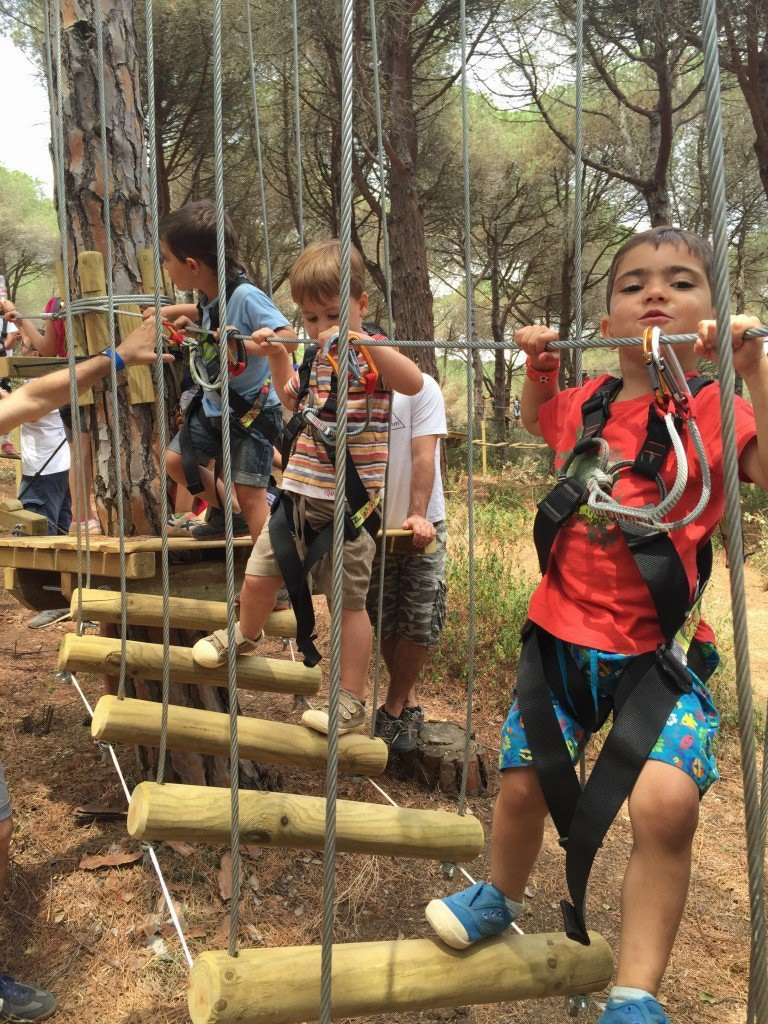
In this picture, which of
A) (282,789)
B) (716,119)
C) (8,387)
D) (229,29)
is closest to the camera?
(716,119)

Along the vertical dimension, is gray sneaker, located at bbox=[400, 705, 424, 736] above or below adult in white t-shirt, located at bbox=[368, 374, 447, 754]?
below

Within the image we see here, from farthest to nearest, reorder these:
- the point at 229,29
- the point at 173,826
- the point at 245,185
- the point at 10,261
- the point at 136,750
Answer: the point at 10,261
the point at 245,185
the point at 229,29
the point at 136,750
the point at 173,826

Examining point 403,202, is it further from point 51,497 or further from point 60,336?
point 60,336

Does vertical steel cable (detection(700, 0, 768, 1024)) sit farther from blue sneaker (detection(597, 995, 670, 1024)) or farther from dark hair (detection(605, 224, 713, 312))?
dark hair (detection(605, 224, 713, 312))

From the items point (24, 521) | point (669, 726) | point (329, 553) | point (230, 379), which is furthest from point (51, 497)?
point (669, 726)

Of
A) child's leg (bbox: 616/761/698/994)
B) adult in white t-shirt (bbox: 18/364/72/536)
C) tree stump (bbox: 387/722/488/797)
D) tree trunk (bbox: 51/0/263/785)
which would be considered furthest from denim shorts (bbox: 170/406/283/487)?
adult in white t-shirt (bbox: 18/364/72/536)

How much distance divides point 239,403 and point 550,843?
219 cm

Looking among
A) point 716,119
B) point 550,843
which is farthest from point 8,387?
point 716,119

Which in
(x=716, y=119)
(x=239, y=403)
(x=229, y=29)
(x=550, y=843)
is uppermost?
(x=229, y=29)

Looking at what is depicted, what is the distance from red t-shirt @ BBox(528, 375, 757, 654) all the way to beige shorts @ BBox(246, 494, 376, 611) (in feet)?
2.74

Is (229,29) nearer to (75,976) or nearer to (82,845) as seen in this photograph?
(82,845)

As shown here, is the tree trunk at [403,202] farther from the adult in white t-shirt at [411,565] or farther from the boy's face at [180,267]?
the boy's face at [180,267]

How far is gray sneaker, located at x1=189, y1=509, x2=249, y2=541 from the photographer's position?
307 cm

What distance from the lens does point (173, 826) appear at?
1.62 metres
